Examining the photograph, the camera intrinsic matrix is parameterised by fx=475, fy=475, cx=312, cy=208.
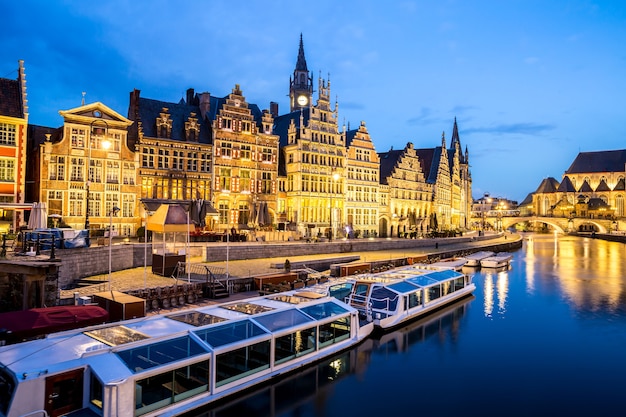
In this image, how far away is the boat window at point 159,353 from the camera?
10773 millimetres

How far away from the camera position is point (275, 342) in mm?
14438

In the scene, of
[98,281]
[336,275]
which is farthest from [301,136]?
[98,281]

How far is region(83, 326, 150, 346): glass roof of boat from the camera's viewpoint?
1144 cm

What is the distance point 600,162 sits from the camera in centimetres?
12838

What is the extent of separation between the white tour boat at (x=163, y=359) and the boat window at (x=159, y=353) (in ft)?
0.08

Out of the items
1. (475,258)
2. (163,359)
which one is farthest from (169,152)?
(163,359)

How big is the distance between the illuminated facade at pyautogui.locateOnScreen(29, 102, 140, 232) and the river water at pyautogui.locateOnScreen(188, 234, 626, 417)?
76.2 feet

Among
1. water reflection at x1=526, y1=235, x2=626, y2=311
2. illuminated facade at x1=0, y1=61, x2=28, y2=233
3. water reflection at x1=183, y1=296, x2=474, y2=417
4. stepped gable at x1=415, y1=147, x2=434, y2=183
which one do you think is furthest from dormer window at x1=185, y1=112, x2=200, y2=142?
stepped gable at x1=415, y1=147, x2=434, y2=183

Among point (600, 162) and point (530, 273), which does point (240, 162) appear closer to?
point (530, 273)

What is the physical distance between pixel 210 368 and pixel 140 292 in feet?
23.6

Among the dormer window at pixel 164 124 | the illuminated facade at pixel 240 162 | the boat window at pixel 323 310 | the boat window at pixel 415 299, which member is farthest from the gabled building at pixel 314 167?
the boat window at pixel 323 310

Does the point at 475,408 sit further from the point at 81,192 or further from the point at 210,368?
the point at 81,192

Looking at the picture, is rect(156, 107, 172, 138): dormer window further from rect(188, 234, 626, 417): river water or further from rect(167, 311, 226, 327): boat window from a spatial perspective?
rect(167, 311, 226, 327): boat window

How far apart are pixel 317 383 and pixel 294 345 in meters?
1.35
